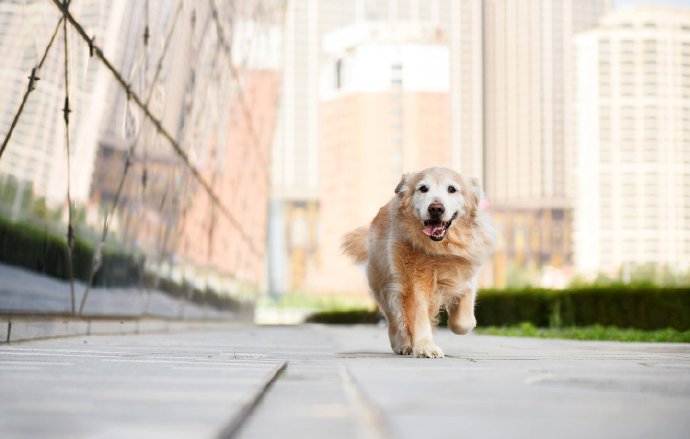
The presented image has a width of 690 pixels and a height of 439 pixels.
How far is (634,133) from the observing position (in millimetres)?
156875

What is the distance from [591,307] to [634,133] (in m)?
147

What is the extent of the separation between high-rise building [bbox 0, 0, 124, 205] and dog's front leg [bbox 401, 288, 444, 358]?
236 cm

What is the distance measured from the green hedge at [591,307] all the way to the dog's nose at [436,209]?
774cm

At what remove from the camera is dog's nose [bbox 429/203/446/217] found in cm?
491

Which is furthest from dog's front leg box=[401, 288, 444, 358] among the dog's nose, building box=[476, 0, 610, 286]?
building box=[476, 0, 610, 286]

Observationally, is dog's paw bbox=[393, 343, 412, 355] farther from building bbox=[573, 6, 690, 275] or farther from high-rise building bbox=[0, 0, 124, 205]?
building bbox=[573, 6, 690, 275]

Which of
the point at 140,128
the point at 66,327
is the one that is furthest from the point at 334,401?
the point at 140,128

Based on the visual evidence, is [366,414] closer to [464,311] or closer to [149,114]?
[464,311]

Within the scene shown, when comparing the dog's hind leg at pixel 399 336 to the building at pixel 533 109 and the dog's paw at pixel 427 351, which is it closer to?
the dog's paw at pixel 427 351

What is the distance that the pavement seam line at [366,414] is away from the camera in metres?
1.82

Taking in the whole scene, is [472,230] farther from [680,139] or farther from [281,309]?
[680,139]

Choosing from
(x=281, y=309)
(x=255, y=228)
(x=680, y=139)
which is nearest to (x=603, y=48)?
(x=680, y=139)

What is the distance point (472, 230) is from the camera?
17.6ft

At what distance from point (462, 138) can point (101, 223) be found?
158 metres
